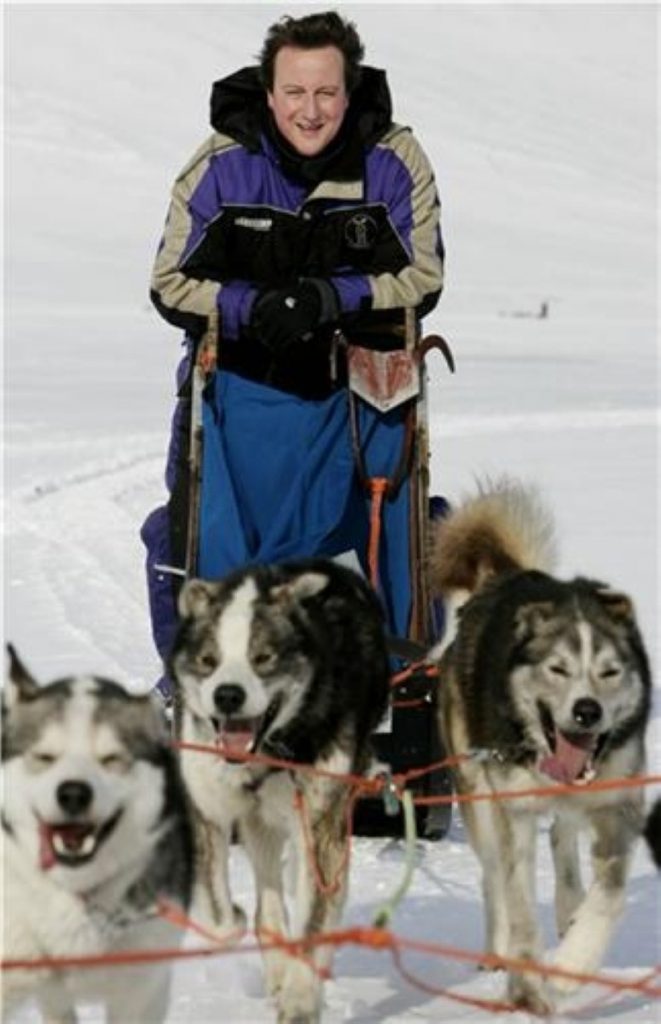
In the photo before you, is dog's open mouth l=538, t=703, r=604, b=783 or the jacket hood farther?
the jacket hood

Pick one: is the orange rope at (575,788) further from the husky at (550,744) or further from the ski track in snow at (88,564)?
the ski track in snow at (88,564)

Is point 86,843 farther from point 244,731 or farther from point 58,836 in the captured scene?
point 244,731

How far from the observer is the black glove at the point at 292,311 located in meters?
3.73

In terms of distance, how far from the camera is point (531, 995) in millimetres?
2998

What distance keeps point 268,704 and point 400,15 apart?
56546mm

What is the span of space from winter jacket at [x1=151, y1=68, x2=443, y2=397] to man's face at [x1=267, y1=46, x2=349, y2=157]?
0.09 feet

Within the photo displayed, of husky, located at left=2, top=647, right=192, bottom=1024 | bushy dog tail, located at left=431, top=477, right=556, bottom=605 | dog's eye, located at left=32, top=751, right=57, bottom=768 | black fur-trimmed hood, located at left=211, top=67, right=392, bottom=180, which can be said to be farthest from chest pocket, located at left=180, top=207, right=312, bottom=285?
dog's eye, located at left=32, top=751, right=57, bottom=768

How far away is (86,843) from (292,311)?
1603 millimetres

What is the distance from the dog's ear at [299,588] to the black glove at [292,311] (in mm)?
708

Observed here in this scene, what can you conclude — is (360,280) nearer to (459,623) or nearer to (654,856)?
(459,623)

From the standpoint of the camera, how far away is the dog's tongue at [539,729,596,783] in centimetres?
306

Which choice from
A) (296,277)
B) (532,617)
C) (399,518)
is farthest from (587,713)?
(296,277)

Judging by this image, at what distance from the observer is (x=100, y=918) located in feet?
7.78

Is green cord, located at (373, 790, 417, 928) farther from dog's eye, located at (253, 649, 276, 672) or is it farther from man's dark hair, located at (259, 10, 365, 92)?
man's dark hair, located at (259, 10, 365, 92)
